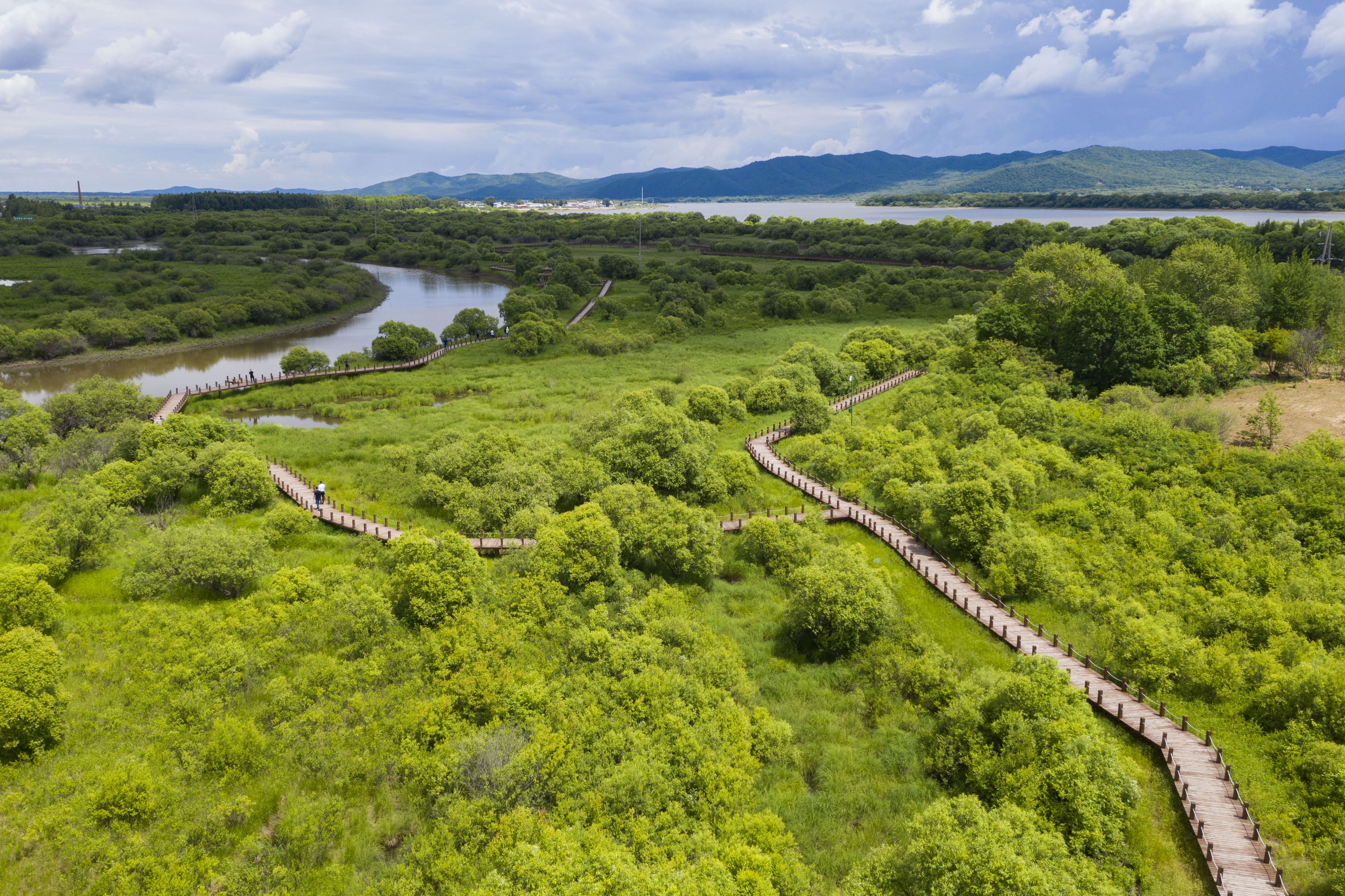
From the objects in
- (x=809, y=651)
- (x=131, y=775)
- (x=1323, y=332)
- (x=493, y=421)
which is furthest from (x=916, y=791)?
(x=1323, y=332)

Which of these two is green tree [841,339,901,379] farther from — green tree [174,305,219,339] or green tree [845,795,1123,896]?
green tree [174,305,219,339]

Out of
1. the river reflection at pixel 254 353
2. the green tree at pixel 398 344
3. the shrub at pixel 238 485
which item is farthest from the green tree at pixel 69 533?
the green tree at pixel 398 344

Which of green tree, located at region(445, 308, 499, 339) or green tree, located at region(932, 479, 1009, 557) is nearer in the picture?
green tree, located at region(932, 479, 1009, 557)

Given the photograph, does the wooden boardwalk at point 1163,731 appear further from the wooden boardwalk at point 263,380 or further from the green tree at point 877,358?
the wooden boardwalk at point 263,380

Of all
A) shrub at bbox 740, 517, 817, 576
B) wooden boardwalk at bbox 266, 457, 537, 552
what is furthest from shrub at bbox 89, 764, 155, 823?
shrub at bbox 740, 517, 817, 576

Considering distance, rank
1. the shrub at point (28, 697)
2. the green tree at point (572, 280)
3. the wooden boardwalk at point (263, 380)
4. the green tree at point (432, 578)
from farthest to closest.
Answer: the green tree at point (572, 280) → the wooden boardwalk at point (263, 380) → the green tree at point (432, 578) → the shrub at point (28, 697)

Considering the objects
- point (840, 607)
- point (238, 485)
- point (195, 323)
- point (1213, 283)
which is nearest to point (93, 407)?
point (238, 485)

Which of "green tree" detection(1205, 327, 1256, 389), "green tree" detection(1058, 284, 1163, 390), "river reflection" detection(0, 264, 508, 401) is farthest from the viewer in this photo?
"river reflection" detection(0, 264, 508, 401)
